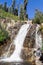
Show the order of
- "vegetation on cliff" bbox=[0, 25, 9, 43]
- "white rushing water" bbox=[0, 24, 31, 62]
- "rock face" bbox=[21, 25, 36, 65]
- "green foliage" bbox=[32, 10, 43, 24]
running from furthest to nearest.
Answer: "green foliage" bbox=[32, 10, 43, 24], "vegetation on cliff" bbox=[0, 25, 9, 43], "white rushing water" bbox=[0, 24, 31, 62], "rock face" bbox=[21, 25, 36, 65]

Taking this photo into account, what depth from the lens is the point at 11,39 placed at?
30688mm

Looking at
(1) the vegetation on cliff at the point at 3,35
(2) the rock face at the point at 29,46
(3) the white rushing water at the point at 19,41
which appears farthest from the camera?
(1) the vegetation on cliff at the point at 3,35

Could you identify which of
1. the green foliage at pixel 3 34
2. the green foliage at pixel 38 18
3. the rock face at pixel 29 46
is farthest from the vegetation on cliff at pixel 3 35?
the green foliage at pixel 38 18

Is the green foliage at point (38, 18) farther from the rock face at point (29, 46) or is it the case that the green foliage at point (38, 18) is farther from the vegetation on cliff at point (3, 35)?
the vegetation on cliff at point (3, 35)

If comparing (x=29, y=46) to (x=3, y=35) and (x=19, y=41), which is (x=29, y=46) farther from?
(x=3, y=35)

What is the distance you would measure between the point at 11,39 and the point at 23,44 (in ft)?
7.03

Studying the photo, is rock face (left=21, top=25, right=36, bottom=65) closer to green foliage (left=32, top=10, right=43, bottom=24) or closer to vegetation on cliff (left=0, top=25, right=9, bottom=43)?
vegetation on cliff (left=0, top=25, right=9, bottom=43)

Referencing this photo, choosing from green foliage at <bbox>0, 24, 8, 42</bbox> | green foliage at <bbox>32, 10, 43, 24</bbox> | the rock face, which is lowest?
the rock face

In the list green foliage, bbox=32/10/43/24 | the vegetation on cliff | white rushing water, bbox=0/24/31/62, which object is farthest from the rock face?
green foliage, bbox=32/10/43/24

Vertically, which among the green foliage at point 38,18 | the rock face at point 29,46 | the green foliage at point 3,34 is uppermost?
the green foliage at point 38,18

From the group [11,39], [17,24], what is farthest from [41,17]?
[11,39]

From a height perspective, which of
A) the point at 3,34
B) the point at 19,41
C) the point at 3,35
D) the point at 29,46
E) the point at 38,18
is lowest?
the point at 29,46

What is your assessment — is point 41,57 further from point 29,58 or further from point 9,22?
point 9,22

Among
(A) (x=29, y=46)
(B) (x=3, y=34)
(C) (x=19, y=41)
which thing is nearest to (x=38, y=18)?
(C) (x=19, y=41)
